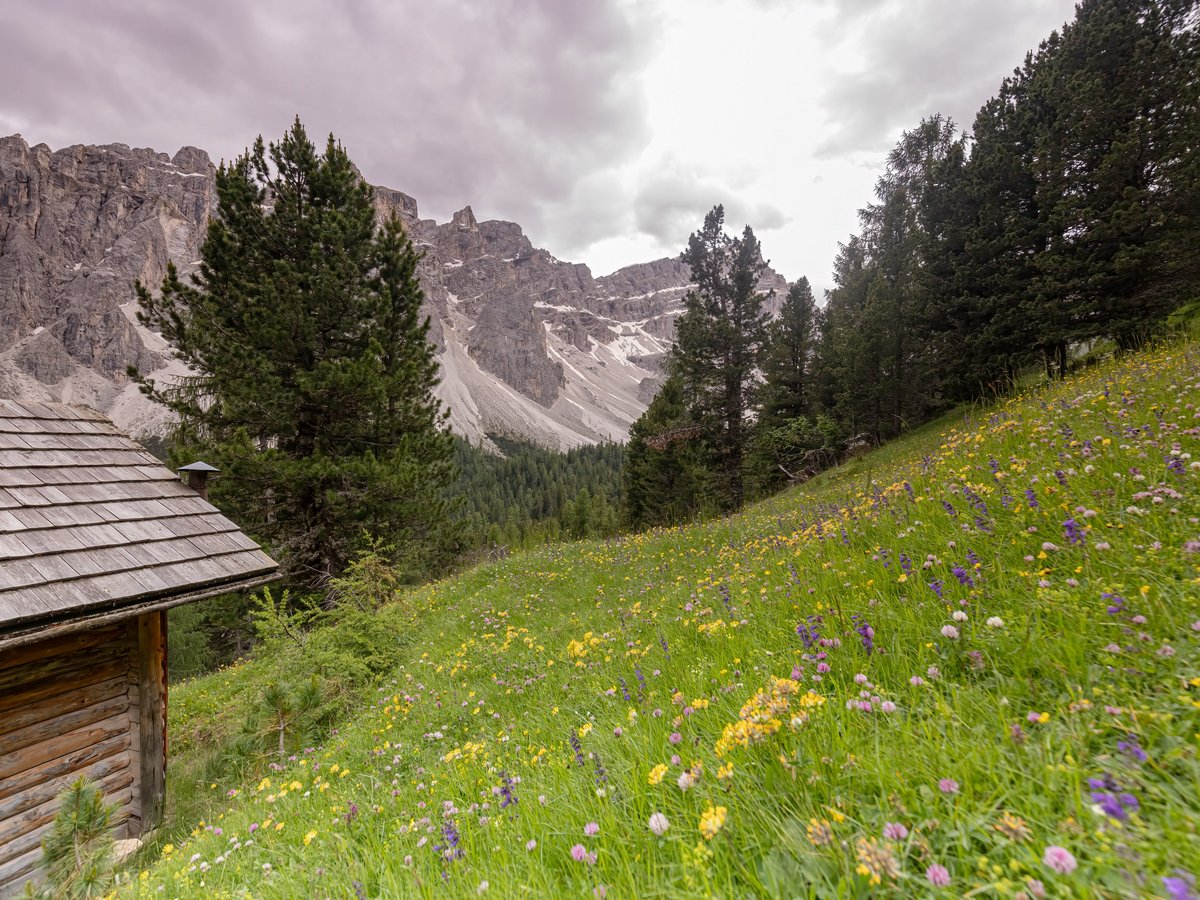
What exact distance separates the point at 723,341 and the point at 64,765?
21534 mm

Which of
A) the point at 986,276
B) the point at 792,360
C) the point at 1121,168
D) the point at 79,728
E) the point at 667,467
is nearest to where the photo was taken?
the point at 79,728

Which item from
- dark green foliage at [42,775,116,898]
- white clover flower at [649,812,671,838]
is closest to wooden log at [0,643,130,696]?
dark green foliage at [42,775,116,898]

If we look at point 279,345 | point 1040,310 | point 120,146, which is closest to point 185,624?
point 279,345

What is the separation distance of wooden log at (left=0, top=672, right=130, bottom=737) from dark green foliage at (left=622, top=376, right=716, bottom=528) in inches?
683

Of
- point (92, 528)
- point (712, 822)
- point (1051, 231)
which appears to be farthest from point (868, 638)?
point (1051, 231)

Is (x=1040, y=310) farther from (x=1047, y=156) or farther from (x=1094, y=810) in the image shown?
(x=1094, y=810)

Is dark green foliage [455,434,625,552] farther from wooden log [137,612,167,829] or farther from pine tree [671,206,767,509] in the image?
wooden log [137,612,167,829]

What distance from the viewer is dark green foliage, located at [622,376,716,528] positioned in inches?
891

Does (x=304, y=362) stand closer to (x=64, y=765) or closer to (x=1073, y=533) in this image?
(x=64, y=765)

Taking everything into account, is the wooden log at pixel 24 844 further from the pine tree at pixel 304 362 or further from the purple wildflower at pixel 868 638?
the pine tree at pixel 304 362

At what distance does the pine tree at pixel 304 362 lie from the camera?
1203 cm

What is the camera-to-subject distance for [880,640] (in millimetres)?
2430

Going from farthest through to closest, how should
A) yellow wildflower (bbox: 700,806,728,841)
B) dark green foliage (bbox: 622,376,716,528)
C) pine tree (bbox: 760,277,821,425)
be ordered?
pine tree (bbox: 760,277,821,425) < dark green foliage (bbox: 622,376,716,528) < yellow wildflower (bbox: 700,806,728,841)

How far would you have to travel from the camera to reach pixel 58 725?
5.07m
